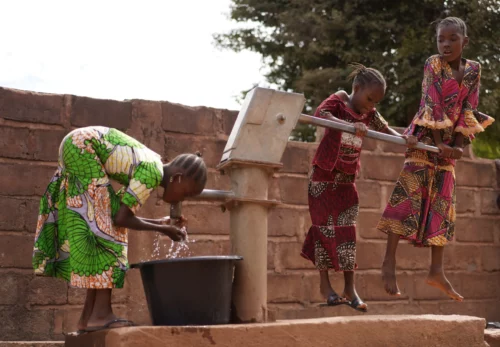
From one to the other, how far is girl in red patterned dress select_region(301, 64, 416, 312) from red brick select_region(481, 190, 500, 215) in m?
2.67

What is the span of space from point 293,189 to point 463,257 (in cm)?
171

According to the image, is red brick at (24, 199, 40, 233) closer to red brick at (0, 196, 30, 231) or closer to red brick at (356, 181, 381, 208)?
red brick at (0, 196, 30, 231)

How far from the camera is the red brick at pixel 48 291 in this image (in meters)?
5.07

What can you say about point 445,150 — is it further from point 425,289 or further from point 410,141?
point 425,289

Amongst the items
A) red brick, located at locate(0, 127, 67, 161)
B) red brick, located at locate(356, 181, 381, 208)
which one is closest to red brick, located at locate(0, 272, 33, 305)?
red brick, located at locate(0, 127, 67, 161)

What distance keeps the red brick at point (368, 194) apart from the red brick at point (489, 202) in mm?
1102

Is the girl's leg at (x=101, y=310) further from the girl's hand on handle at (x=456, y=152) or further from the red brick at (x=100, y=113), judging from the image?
the girl's hand on handle at (x=456, y=152)

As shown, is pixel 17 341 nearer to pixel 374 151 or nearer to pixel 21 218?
pixel 21 218

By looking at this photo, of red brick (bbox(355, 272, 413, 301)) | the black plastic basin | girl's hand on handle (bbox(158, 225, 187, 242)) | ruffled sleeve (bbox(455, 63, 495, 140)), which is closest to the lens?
the black plastic basin

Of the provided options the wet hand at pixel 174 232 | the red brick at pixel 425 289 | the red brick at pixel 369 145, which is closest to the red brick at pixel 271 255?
the red brick at pixel 369 145

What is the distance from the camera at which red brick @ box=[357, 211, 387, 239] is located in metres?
6.39

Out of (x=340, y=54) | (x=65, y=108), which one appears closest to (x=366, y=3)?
(x=340, y=54)

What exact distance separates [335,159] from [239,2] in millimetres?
16585

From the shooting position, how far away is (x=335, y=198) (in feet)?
15.3
